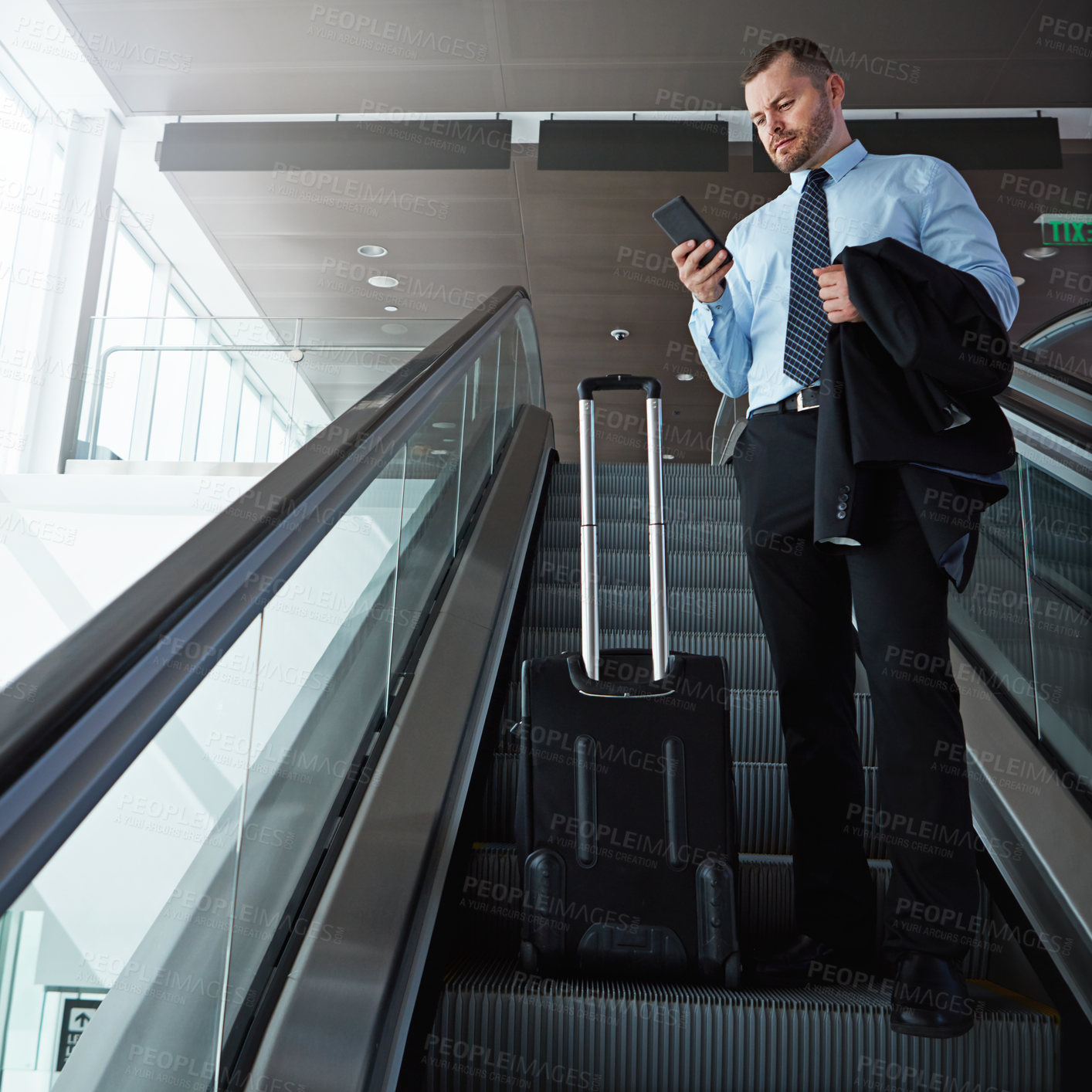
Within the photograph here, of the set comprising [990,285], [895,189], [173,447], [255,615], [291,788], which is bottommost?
[291,788]

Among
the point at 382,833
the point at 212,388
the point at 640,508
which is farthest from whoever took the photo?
the point at 212,388

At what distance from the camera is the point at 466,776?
79.4 inches

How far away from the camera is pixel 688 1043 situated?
1541 millimetres

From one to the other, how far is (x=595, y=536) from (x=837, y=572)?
1.60 feet

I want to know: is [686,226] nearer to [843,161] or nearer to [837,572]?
[843,161]

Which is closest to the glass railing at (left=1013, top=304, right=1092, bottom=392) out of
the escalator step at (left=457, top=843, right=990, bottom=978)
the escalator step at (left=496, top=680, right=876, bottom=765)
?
the escalator step at (left=496, top=680, right=876, bottom=765)

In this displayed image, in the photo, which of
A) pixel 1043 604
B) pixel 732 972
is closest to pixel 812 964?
pixel 732 972

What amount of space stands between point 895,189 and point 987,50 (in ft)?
17.4

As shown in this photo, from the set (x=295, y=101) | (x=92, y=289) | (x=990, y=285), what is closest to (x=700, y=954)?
(x=990, y=285)

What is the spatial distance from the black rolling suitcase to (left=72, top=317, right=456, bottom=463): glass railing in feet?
18.5

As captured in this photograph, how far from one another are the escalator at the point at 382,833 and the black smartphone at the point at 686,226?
67 cm

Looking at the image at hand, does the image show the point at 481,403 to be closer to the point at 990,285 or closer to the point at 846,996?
the point at 990,285

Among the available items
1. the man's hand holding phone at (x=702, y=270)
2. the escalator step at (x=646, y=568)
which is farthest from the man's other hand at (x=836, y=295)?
the escalator step at (x=646, y=568)

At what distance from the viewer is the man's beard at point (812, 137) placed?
1907 millimetres
